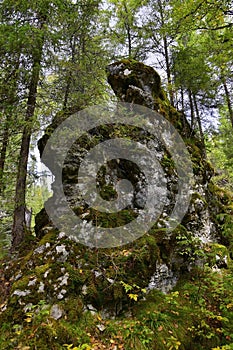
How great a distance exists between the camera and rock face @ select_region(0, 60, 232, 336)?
477 cm

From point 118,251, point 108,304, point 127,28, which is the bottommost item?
point 108,304

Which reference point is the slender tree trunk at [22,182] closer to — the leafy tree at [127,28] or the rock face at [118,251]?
the rock face at [118,251]

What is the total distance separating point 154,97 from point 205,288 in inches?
244

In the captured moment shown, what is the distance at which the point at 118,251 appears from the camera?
5492 mm

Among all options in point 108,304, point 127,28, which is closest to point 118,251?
point 108,304

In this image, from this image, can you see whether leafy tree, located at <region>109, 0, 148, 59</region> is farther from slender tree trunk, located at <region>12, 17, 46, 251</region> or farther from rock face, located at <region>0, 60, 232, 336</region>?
slender tree trunk, located at <region>12, 17, 46, 251</region>

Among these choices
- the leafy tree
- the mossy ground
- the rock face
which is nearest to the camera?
the mossy ground

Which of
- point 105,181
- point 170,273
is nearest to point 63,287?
point 170,273

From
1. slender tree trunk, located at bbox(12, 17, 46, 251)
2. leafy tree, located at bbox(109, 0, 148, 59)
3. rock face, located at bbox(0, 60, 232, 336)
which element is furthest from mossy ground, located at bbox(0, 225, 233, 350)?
leafy tree, located at bbox(109, 0, 148, 59)

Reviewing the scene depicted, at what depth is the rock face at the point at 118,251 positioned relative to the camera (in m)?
4.77

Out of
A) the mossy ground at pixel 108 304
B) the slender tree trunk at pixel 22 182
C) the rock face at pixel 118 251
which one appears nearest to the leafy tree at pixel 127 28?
the rock face at pixel 118 251

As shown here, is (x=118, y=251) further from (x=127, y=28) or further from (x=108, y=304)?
(x=127, y=28)

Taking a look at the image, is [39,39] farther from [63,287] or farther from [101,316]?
[101,316]

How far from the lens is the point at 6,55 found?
6602 mm
